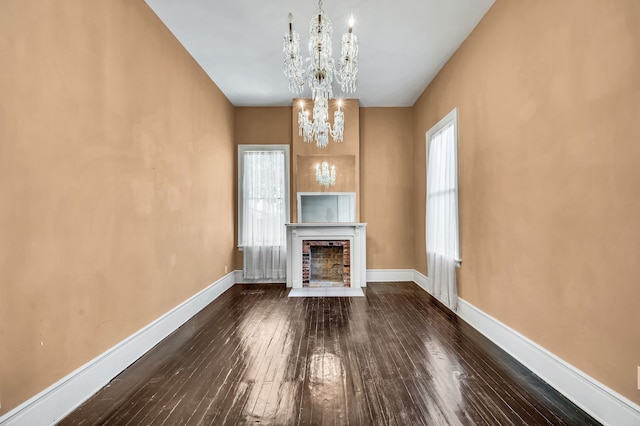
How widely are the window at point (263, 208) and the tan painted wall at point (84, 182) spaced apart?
196 centimetres

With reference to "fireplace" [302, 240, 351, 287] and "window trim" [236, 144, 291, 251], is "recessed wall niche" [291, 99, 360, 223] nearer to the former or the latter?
"window trim" [236, 144, 291, 251]

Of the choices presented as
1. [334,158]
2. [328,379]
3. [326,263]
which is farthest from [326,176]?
[328,379]

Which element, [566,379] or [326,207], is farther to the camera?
[326,207]

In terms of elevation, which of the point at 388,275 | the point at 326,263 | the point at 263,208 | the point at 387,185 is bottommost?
the point at 388,275

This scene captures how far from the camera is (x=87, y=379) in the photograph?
2111 millimetres

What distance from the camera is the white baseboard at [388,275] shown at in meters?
5.73

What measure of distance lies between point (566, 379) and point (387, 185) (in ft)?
13.5

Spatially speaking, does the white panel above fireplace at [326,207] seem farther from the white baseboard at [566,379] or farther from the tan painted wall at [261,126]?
the white baseboard at [566,379]

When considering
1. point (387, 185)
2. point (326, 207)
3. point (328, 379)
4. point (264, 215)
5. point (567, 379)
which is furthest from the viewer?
point (387, 185)

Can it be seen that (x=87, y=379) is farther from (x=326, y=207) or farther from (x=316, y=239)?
(x=326, y=207)

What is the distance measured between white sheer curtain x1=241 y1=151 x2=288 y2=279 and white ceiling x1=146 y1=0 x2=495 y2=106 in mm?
1392

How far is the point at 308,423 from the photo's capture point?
1807 millimetres

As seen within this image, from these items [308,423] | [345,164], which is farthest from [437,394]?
[345,164]

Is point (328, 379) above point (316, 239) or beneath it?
beneath
